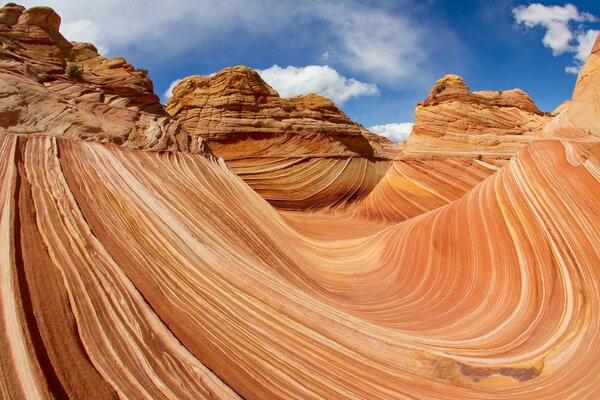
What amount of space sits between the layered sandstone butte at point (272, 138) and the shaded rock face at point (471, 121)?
12.8 feet

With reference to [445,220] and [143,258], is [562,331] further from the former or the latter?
[143,258]

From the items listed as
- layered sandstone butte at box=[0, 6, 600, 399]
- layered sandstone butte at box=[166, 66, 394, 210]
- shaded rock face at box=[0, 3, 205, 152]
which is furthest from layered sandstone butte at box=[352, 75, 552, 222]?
shaded rock face at box=[0, 3, 205, 152]

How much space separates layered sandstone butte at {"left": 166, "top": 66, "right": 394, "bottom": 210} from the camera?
14.8 metres

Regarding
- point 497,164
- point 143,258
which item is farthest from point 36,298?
point 497,164

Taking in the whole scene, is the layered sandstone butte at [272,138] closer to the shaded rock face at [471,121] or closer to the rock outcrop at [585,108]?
the shaded rock face at [471,121]

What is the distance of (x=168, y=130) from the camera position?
7.85 meters

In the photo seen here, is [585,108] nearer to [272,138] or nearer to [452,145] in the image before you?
[452,145]

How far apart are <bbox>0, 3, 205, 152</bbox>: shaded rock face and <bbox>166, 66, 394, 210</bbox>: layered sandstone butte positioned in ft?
15.9

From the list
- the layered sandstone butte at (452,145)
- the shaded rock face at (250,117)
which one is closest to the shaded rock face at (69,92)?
the shaded rock face at (250,117)

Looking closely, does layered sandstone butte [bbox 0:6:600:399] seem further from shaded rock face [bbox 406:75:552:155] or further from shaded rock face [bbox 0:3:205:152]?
shaded rock face [bbox 406:75:552:155]

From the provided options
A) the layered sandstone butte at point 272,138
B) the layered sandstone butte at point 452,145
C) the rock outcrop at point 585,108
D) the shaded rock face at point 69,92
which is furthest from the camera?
the layered sandstone butte at point 272,138

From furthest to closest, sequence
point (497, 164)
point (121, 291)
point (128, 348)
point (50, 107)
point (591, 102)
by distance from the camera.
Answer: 1. point (497, 164)
2. point (591, 102)
3. point (50, 107)
4. point (121, 291)
5. point (128, 348)

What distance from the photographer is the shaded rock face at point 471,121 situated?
11.1 meters

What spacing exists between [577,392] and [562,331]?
2.64ft
